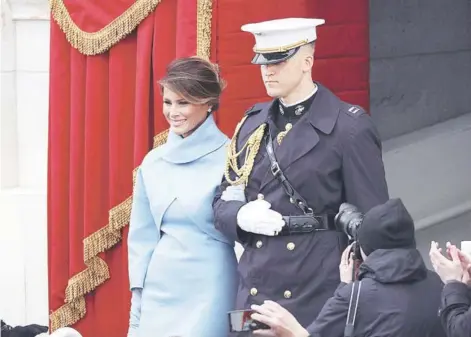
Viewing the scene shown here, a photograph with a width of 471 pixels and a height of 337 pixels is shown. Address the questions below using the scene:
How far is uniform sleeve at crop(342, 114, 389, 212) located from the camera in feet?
14.6

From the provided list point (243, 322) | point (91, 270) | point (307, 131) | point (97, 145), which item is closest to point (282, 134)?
point (307, 131)

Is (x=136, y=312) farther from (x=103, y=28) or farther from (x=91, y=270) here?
(x=103, y=28)

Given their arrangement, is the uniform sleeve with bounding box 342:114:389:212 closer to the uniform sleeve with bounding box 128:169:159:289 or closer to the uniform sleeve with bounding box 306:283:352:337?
the uniform sleeve with bounding box 306:283:352:337

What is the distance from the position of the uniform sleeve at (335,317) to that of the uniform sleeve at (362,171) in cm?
45

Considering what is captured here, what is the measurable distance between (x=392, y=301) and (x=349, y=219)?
1.37 feet

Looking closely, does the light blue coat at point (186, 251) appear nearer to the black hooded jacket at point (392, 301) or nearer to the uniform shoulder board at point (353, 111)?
the uniform shoulder board at point (353, 111)

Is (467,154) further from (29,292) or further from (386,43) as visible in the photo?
(29,292)

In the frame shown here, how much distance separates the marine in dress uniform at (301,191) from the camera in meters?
4.51

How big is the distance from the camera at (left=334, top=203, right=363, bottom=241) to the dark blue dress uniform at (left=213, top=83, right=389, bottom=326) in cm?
6

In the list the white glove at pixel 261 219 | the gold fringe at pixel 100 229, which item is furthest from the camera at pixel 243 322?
the gold fringe at pixel 100 229

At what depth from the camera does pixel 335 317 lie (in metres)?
4.06

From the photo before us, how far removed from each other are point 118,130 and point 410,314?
7.89 ft

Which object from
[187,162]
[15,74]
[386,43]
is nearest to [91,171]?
[15,74]

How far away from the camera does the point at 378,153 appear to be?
14.9 ft
